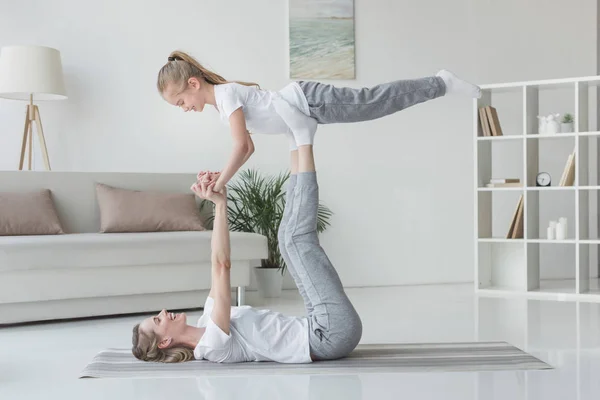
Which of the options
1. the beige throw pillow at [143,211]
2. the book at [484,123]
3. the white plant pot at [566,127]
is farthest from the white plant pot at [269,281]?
the white plant pot at [566,127]

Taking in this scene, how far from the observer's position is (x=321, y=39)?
6652 millimetres

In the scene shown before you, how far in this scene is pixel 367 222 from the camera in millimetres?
6809

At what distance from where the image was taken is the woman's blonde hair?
3312mm

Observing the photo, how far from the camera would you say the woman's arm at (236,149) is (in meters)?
3.28

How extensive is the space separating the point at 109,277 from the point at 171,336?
163cm

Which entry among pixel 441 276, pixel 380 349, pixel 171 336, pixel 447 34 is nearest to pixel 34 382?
pixel 171 336

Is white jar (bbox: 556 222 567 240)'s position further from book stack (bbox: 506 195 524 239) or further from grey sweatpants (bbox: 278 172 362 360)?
grey sweatpants (bbox: 278 172 362 360)

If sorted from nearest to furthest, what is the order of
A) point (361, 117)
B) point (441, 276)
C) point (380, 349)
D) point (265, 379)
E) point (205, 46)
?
point (265, 379), point (361, 117), point (380, 349), point (205, 46), point (441, 276)

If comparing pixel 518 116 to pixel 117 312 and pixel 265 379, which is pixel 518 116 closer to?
pixel 117 312

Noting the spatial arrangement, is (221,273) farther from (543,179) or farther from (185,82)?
(543,179)

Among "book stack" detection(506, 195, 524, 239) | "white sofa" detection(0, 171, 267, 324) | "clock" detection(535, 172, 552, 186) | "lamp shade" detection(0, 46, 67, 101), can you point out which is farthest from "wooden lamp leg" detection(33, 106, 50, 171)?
"clock" detection(535, 172, 552, 186)

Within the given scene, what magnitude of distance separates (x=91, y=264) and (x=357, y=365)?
2002 millimetres

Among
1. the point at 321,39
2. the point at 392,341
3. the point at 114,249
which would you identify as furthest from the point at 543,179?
the point at 114,249

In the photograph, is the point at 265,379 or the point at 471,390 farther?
the point at 265,379
